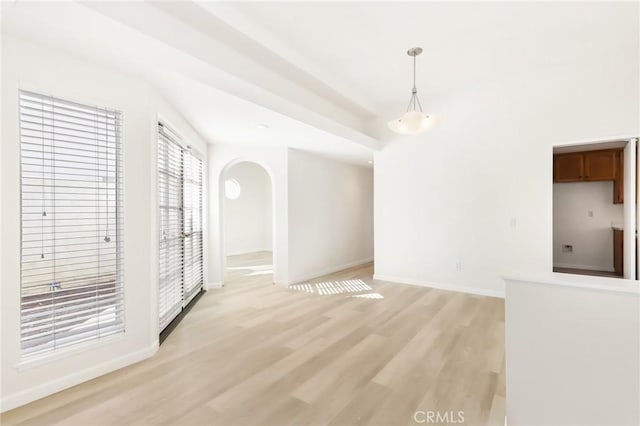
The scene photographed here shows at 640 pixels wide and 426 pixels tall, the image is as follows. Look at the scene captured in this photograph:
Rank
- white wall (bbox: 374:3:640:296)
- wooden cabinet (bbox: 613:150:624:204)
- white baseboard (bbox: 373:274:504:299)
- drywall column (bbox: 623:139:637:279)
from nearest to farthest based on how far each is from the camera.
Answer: white wall (bbox: 374:3:640:296), drywall column (bbox: 623:139:637:279), white baseboard (bbox: 373:274:504:299), wooden cabinet (bbox: 613:150:624:204)

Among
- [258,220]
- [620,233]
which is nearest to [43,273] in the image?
[258,220]

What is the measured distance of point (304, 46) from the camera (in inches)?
131

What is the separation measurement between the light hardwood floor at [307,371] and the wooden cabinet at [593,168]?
3.49m

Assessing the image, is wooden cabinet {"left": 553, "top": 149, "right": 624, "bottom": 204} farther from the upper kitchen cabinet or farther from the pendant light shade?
the pendant light shade

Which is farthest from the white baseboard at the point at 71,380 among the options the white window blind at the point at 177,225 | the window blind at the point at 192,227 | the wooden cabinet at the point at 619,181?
the wooden cabinet at the point at 619,181

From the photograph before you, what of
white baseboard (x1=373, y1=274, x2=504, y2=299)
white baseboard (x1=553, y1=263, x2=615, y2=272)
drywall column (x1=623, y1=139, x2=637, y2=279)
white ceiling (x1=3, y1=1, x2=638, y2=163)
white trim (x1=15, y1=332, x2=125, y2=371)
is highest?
white ceiling (x1=3, y1=1, x2=638, y2=163)

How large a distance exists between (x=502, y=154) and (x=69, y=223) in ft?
17.3

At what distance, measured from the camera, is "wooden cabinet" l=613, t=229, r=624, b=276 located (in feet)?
17.5

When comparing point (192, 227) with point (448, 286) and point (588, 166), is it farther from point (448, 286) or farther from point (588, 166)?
point (588, 166)

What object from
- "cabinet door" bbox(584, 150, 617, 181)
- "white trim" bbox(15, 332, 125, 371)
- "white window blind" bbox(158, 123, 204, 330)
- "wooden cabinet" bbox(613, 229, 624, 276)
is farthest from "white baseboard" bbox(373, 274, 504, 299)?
"white trim" bbox(15, 332, 125, 371)

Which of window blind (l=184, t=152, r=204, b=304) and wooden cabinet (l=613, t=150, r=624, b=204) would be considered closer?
window blind (l=184, t=152, r=204, b=304)

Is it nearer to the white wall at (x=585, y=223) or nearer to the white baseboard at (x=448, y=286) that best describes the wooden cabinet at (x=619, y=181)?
the white wall at (x=585, y=223)

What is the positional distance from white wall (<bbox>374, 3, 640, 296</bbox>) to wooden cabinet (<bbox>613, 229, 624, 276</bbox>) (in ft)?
8.18

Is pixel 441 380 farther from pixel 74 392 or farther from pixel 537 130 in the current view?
pixel 537 130
